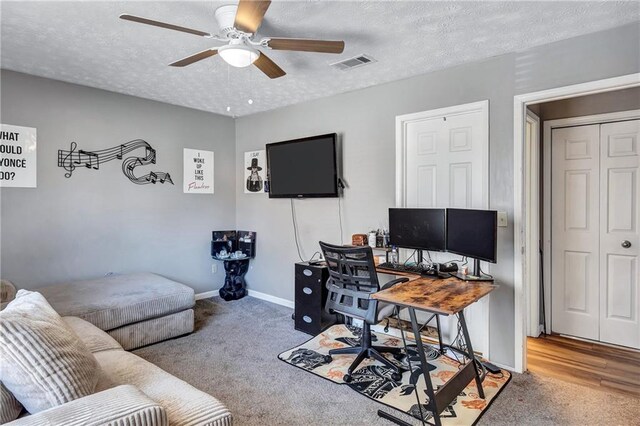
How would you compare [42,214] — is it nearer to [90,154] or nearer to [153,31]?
[90,154]

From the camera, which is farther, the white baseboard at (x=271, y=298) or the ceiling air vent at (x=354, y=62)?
the white baseboard at (x=271, y=298)

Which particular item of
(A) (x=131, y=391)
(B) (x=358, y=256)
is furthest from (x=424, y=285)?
(A) (x=131, y=391)

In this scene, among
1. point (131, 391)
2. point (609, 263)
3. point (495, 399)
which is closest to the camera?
point (131, 391)

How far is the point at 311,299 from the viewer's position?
366 cm

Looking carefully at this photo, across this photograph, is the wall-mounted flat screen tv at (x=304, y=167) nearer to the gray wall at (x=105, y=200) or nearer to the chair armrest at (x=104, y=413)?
the gray wall at (x=105, y=200)

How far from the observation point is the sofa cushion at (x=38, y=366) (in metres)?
1.31

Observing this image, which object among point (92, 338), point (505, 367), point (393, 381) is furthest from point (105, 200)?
point (505, 367)

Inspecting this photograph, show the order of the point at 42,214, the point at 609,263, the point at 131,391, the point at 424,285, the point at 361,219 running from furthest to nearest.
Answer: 1. the point at 361,219
2. the point at 42,214
3. the point at 609,263
4. the point at 424,285
5. the point at 131,391

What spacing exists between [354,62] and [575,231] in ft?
8.75

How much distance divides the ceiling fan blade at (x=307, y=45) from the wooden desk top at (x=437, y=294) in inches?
62.9

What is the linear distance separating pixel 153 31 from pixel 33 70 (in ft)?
5.69

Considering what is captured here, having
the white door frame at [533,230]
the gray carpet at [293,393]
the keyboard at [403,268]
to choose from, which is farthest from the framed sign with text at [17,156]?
the white door frame at [533,230]

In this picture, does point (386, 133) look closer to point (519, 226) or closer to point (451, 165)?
point (451, 165)

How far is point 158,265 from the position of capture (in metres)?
4.50
